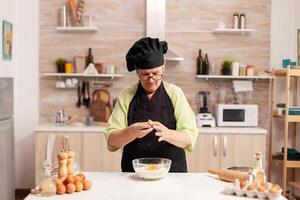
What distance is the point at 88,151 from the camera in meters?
4.57

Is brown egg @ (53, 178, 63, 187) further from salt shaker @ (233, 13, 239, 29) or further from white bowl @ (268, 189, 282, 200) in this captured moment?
salt shaker @ (233, 13, 239, 29)

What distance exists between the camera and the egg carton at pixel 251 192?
1868mm

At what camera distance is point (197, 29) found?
16.5 feet

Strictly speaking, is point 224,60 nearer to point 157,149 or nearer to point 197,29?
point 197,29

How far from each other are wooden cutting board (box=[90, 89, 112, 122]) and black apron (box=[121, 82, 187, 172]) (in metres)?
2.53

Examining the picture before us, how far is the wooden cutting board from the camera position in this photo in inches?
196

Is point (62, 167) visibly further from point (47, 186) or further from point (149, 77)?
point (149, 77)

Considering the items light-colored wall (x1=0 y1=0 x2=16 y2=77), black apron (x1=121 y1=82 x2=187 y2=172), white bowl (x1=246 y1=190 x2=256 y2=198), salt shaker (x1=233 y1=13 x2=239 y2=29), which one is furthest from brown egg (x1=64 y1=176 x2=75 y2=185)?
salt shaker (x1=233 y1=13 x2=239 y2=29)

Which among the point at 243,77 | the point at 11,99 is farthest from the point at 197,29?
the point at 11,99

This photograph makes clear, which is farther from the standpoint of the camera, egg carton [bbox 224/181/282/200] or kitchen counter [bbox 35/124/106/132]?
kitchen counter [bbox 35/124/106/132]

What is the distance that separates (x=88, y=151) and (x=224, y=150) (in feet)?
4.87

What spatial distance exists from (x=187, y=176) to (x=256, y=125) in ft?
8.76

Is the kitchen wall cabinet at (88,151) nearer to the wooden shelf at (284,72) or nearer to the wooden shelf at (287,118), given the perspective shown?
the wooden shelf at (287,118)

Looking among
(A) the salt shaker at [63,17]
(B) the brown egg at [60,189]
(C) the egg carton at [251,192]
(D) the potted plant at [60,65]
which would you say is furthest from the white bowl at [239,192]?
(A) the salt shaker at [63,17]
